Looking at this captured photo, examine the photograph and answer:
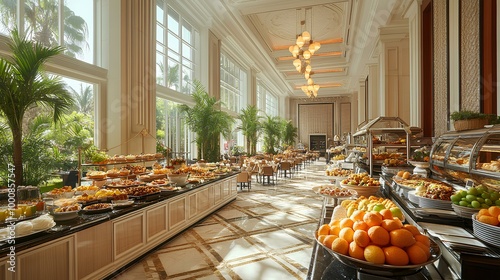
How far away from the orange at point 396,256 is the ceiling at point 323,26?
23.8ft

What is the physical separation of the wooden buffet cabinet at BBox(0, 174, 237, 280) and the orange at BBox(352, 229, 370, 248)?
214 centimetres

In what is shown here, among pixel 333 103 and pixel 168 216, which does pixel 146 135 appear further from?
pixel 333 103

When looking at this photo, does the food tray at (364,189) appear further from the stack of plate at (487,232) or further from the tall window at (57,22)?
the tall window at (57,22)

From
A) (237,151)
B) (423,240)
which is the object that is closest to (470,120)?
(423,240)

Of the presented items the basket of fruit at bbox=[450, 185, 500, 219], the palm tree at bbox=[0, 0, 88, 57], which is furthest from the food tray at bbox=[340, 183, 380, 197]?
the palm tree at bbox=[0, 0, 88, 57]

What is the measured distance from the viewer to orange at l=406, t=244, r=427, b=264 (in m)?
0.94

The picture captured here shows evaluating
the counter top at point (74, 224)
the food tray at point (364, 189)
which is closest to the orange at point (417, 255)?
the food tray at point (364, 189)

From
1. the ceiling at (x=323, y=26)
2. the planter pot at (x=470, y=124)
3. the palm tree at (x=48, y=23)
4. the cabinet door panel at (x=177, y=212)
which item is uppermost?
the ceiling at (x=323, y=26)

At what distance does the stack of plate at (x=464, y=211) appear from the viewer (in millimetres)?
1358

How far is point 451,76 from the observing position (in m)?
4.27

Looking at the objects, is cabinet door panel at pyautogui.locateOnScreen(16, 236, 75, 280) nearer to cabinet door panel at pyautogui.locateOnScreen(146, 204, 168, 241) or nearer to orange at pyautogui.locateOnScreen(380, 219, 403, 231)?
cabinet door panel at pyautogui.locateOnScreen(146, 204, 168, 241)

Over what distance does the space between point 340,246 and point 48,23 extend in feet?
16.8

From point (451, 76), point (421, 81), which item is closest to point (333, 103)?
point (421, 81)

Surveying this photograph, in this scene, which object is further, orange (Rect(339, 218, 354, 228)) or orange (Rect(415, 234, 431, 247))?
orange (Rect(339, 218, 354, 228))
